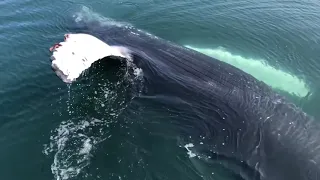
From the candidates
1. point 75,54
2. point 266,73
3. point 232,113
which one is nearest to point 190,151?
point 232,113

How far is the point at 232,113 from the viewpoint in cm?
1828

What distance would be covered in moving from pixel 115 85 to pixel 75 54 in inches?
151

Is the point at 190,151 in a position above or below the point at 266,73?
below

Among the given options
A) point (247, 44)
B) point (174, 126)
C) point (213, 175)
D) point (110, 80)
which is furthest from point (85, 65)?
point (247, 44)

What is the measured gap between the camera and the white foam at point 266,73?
2467cm

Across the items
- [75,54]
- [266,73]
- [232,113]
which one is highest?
[75,54]

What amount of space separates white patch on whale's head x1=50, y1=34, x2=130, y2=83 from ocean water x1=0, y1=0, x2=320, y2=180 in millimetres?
2891

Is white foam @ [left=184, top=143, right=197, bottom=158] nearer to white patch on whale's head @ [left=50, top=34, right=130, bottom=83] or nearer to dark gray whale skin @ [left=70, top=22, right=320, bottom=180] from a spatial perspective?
dark gray whale skin @ [left=70, top=22, right=320, bottom=180]

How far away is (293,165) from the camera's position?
52.1ft

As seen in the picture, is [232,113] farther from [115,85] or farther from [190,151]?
[115,85]

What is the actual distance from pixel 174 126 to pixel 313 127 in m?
7.59

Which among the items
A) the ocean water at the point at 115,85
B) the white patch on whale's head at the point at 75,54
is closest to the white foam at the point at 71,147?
the ocean water at the point at 115,85

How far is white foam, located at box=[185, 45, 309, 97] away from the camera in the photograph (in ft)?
80.9

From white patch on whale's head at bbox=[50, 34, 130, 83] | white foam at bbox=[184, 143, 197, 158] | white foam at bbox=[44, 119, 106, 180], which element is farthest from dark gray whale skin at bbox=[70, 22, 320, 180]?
white foam at bbox=[44, 119, 106, 180]
